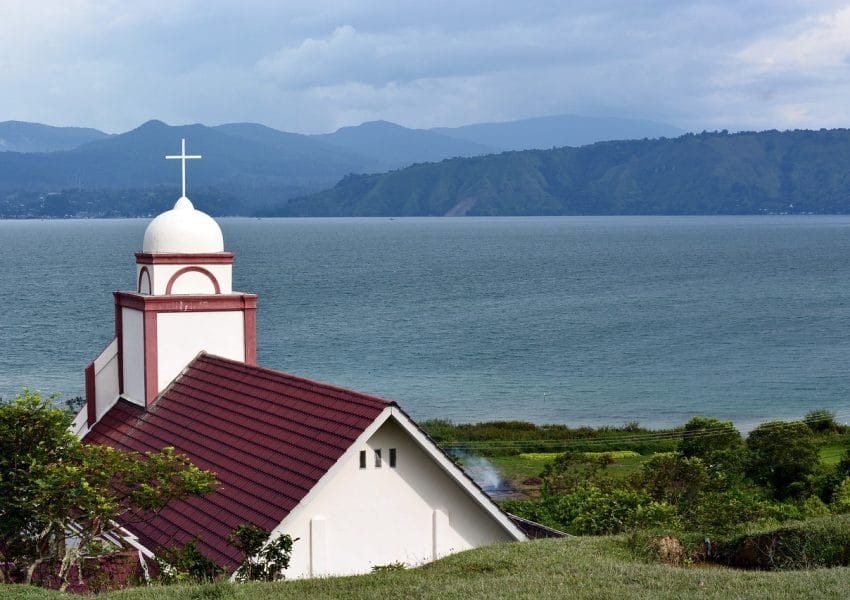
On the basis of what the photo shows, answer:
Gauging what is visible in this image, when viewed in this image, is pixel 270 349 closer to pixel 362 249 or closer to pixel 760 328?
pixel 760 328

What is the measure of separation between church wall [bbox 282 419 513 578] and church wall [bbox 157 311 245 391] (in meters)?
6.54

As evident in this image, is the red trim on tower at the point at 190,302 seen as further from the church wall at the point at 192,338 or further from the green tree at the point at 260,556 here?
the green tree at the point at 260,556

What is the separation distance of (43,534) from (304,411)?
12.6 ft

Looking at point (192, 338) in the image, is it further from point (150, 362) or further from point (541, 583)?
point (541, 583)

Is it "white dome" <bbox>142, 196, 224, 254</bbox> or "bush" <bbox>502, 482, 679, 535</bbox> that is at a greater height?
"white dome" <bbox>142, 196, 224, 254</bbox>

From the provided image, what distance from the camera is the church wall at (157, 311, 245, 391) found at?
2075 centimetres

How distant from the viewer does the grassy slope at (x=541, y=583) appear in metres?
11.6

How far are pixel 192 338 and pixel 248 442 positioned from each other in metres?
4.92

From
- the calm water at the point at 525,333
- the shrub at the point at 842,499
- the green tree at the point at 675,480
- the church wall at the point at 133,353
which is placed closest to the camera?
the church wall at the point at 133,353

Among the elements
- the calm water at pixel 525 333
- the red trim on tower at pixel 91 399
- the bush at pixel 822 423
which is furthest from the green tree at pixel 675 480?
the calm water at pixel 525 333

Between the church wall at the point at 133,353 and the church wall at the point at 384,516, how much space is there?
22.1 feet

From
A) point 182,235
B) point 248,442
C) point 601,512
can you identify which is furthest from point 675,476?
point 248,442

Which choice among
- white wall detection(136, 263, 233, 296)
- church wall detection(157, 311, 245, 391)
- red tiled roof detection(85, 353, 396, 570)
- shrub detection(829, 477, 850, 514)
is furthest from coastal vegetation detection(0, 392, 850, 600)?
shrub detection(829, 477, 850, 514)

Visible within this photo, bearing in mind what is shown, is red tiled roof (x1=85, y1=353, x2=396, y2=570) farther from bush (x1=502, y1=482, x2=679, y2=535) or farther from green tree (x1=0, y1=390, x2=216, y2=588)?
bush (x1=502, y1=482, x2=679, y2=535)
